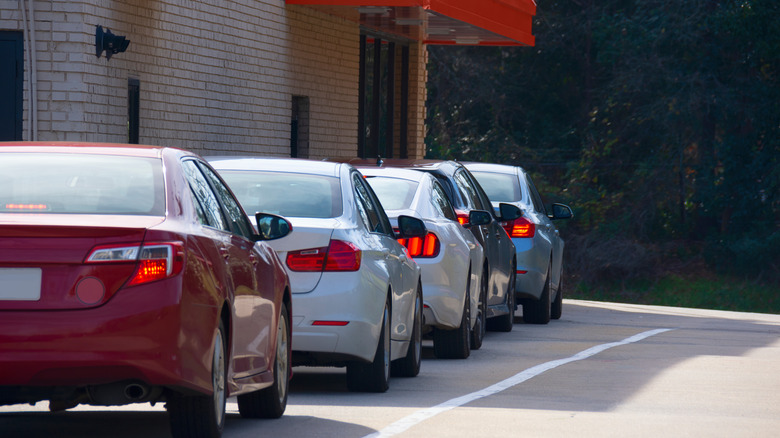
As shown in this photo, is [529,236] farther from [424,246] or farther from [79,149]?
[79,149]

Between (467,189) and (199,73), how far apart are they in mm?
4891

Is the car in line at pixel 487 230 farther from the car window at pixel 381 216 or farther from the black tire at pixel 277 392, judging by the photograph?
the black tire at pixel 277 392

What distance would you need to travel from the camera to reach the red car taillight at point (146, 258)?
22.0 feet

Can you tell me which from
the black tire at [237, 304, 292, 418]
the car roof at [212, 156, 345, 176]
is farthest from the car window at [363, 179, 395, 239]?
the black tire at [237, 304, 292, 418]

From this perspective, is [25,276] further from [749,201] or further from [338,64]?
[749,201]

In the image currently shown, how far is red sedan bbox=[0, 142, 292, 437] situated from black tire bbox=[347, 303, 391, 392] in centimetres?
254

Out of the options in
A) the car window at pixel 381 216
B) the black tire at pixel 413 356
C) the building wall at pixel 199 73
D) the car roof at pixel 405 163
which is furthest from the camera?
the building wall at pixel 199 73

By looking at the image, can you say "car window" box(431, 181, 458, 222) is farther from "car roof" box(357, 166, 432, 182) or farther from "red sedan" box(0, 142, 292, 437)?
"red sedan" box(0, 142, 292, 437)

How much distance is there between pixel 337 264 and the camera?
991 centimetres

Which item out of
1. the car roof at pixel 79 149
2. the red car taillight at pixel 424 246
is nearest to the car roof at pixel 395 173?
the red car taillight at pixel 424 246

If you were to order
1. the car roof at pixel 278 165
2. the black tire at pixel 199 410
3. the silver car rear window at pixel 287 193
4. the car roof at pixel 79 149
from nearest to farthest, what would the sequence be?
the black tire at pixel 199 410 → the car roof at pixel 79 149 → the silver car rear window at pixel 287 193 → the car roof at pixel 278 165

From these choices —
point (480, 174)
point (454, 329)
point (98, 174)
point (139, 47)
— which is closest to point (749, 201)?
point (480, 174)

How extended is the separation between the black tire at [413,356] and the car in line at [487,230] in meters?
2.20

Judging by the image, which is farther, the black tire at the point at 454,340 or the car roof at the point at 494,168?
the car roof at the point at 494,168
